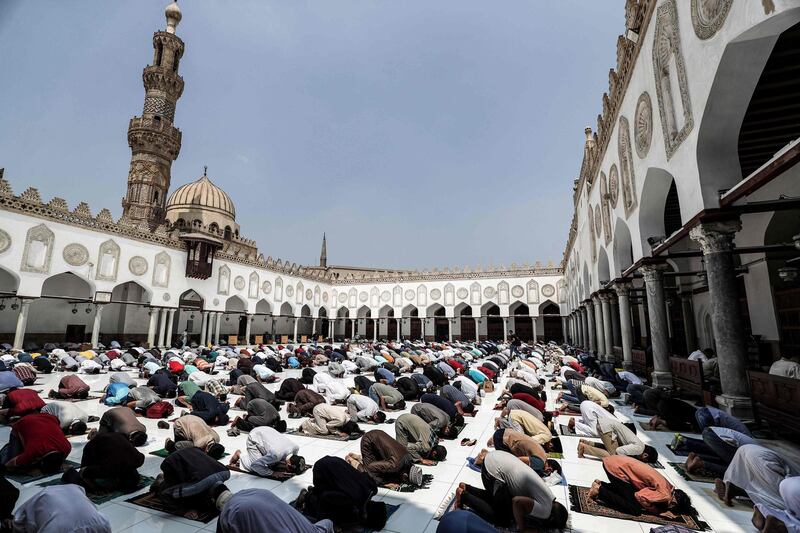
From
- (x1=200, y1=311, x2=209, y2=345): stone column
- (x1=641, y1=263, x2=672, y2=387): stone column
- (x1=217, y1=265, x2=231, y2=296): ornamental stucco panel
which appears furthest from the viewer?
Result: (x1=217, y1=265, x2=231, y2=296): ornamental stucco panel

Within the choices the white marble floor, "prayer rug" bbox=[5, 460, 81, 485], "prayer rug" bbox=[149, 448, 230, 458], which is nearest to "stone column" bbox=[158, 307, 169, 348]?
the white marble floor

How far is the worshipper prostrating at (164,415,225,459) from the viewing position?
4219 millimetres

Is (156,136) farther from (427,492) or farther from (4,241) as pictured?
(427,492)

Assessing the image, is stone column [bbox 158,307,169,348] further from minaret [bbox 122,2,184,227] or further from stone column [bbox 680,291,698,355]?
stone column [bbox 680,291,698,355]

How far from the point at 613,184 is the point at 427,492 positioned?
9291 millimetres

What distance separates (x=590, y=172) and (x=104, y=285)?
756 inches

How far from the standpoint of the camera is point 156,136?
22969mm

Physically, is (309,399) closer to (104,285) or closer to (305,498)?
(305,498)

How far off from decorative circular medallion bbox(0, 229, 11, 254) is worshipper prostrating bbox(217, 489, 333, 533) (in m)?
16.8

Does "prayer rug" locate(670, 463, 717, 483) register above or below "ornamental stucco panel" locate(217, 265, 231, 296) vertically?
below

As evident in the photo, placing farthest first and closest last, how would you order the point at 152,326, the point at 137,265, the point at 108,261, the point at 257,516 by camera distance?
the point at 152,326, the point at 137,265, the point at 108,261, the point at 257,516

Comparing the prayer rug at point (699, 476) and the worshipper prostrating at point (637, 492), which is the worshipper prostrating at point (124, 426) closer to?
the worshipper prostrating at point (637, 492)

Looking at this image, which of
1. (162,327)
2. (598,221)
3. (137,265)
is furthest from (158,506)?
(162,327)

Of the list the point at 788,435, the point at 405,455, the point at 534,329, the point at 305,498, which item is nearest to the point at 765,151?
the point at 788,435
